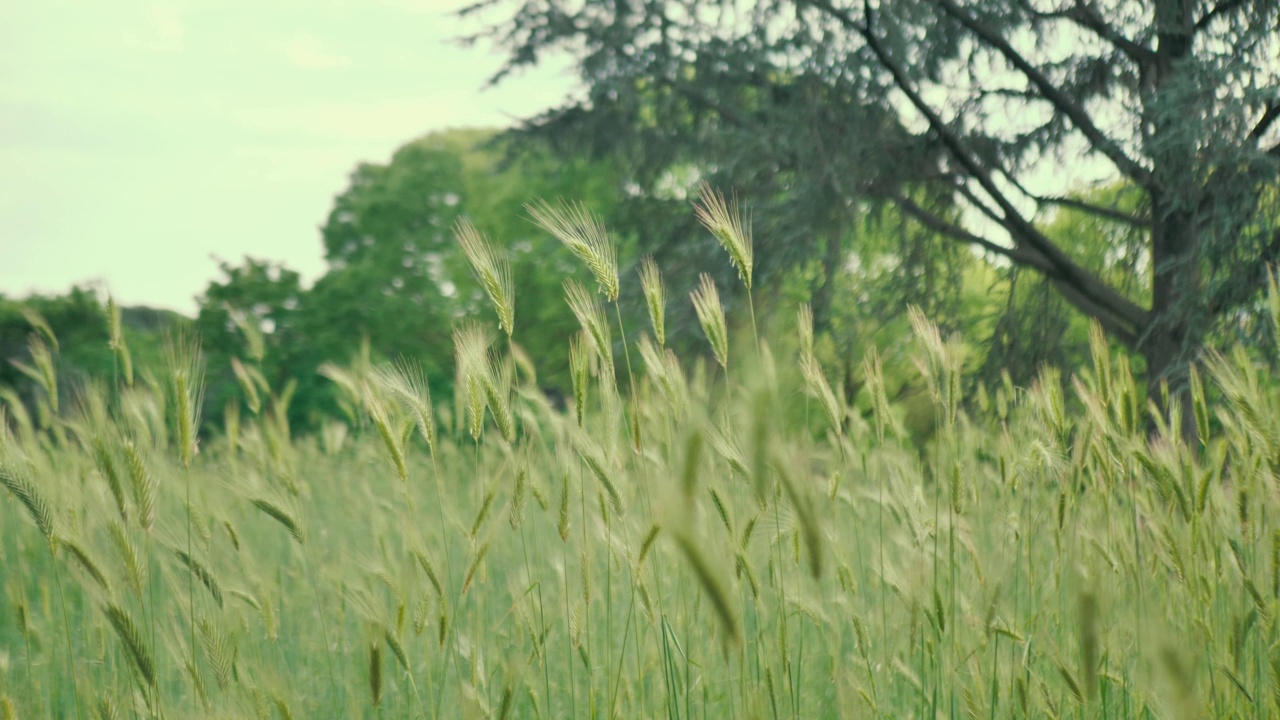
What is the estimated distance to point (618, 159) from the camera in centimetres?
1153

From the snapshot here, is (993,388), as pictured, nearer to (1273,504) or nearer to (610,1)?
(610,1)

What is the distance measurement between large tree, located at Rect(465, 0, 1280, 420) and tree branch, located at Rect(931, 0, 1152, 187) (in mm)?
19

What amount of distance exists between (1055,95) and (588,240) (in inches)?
313

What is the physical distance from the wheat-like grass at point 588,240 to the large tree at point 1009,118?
6551 mm

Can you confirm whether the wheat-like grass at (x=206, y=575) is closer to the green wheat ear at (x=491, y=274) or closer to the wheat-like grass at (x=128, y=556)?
the wheat-like grass at (x=128, y=556)

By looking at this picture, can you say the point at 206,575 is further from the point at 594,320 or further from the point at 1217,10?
the point at 1217,10

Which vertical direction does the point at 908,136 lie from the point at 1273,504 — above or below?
above

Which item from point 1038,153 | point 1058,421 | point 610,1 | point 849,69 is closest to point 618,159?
point 610,1

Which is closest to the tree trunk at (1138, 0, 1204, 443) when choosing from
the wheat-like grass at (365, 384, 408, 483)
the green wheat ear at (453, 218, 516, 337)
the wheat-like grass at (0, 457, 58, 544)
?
the green wheat ear at (453, 218, 516, 337)

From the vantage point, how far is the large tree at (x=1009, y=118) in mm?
7273

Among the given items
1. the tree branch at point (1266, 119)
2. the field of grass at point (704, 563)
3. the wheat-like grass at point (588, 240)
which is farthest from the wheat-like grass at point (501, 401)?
the tree branch at point (1266, 119)

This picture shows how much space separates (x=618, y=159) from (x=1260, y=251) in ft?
22.3

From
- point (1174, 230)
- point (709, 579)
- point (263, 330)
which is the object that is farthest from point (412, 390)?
point (263, 330)

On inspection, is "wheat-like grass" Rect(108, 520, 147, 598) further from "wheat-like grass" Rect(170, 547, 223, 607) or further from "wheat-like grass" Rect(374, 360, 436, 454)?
"wheat-like grass" Rect(374, 360, 436, 454)
